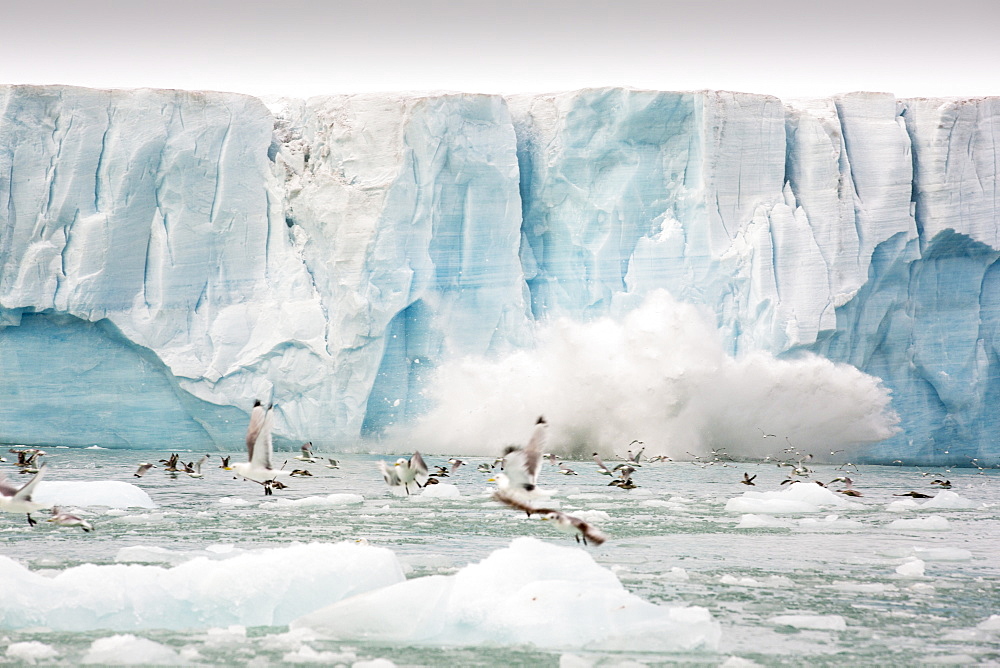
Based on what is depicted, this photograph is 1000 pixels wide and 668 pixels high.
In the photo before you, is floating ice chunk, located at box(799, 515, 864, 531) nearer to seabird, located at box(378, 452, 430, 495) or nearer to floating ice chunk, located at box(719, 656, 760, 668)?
seabird, located at box(378, 452, 430, 495)

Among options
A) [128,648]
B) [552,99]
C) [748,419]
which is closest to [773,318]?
[748,419]

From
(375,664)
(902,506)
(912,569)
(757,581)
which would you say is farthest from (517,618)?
(902,506)

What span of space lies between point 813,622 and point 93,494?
25.3 ft

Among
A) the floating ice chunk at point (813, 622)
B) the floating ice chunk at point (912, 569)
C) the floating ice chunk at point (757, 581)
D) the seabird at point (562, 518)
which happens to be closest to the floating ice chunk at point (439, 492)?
the floating ice chunk at point (757, 581)

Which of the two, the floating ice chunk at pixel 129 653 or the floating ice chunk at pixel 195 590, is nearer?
the floating ice chunk at pixel 129 653

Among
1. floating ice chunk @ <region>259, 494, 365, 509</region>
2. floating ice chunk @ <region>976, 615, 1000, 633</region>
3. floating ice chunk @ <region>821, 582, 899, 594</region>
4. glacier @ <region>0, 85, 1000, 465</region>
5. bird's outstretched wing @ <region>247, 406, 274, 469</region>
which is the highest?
glacier @ <region>0, 85, 1000, 465</region>

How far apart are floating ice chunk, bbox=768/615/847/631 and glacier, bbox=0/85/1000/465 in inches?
490

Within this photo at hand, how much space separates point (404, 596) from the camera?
608cm

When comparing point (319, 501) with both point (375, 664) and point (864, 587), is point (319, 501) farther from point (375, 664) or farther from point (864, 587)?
point (375, 664)

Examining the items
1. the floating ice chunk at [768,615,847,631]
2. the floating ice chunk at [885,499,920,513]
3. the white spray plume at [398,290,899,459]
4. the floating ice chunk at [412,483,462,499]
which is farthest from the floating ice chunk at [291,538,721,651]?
the white spray plume at [398,290,899,459]

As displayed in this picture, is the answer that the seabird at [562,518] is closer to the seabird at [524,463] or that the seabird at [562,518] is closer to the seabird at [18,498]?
the seabird at [524,463]

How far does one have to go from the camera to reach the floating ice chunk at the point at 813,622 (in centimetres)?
630

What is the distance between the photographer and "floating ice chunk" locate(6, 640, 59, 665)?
17.4 feet

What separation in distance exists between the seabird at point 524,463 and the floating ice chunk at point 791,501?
21.2 feet
